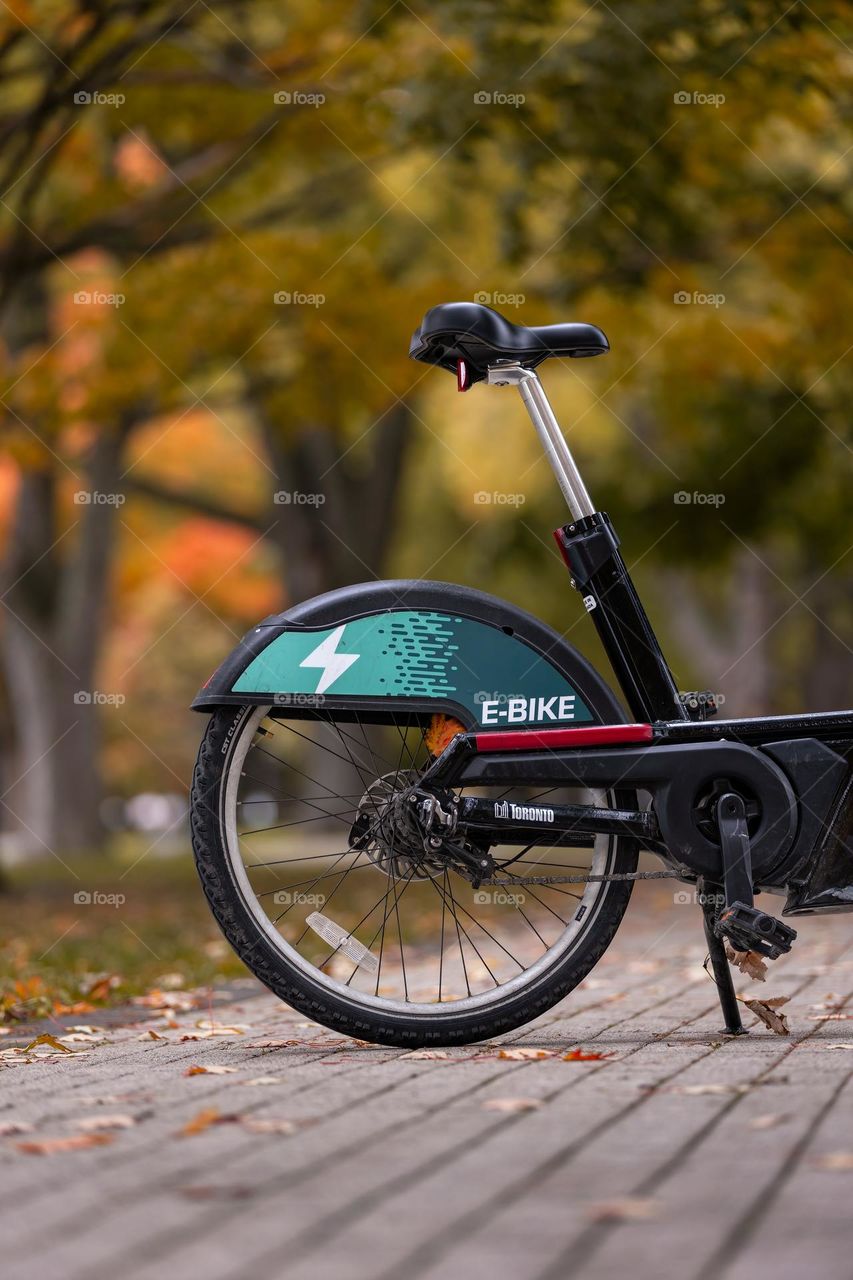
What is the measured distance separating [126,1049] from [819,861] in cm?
197

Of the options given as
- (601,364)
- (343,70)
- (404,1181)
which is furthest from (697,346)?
(404,1181)

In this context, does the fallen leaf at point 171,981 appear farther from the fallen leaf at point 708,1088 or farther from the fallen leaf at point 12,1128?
the fallen leaf at point 708,1088

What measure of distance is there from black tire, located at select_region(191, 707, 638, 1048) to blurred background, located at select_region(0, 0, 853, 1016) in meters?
1.67

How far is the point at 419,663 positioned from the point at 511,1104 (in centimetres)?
144

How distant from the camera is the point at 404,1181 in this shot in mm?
3281

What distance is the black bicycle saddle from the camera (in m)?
5.16

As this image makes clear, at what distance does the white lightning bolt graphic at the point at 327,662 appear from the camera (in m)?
5.05

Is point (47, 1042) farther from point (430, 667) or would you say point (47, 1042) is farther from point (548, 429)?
point (548, 429)

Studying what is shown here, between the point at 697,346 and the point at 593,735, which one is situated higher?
the point at 697,346

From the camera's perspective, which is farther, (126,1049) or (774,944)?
(126,1049)

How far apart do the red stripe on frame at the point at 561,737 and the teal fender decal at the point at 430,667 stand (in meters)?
0.05

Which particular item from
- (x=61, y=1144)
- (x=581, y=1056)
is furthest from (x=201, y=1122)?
(x=581, y=1056)

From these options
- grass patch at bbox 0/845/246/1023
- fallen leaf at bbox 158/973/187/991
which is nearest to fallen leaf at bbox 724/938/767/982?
grass patch at bbox 0/845/246/1023

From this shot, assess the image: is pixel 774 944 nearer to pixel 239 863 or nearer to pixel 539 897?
pixel 539 897
